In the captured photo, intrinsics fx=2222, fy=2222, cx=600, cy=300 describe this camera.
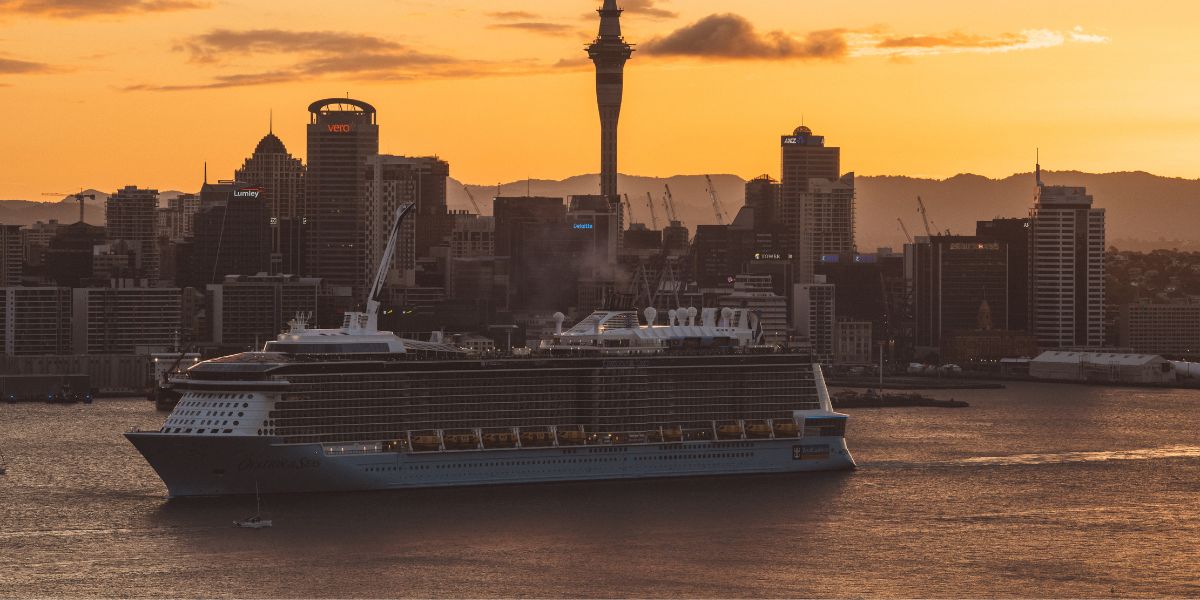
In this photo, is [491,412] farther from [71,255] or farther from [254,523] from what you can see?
[71,255]

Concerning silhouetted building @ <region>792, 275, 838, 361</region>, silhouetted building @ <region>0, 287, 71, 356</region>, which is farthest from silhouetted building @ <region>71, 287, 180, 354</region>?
silhouetted building @ <region>792, 275, 838, 361</region>

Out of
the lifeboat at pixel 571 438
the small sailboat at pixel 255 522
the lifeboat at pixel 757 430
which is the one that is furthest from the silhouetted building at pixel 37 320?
the small sailboat at pixel 255 522

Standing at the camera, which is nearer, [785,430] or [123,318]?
[785,430]

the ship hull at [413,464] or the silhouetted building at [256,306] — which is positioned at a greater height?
the silhouetted building at [256,306]

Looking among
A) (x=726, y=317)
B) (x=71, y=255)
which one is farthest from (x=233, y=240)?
(x=726, y=317)

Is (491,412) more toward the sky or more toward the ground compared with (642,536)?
more toward the sky

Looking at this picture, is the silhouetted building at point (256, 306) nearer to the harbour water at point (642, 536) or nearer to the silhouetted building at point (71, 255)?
the silhouetted building at point (71, 255)
